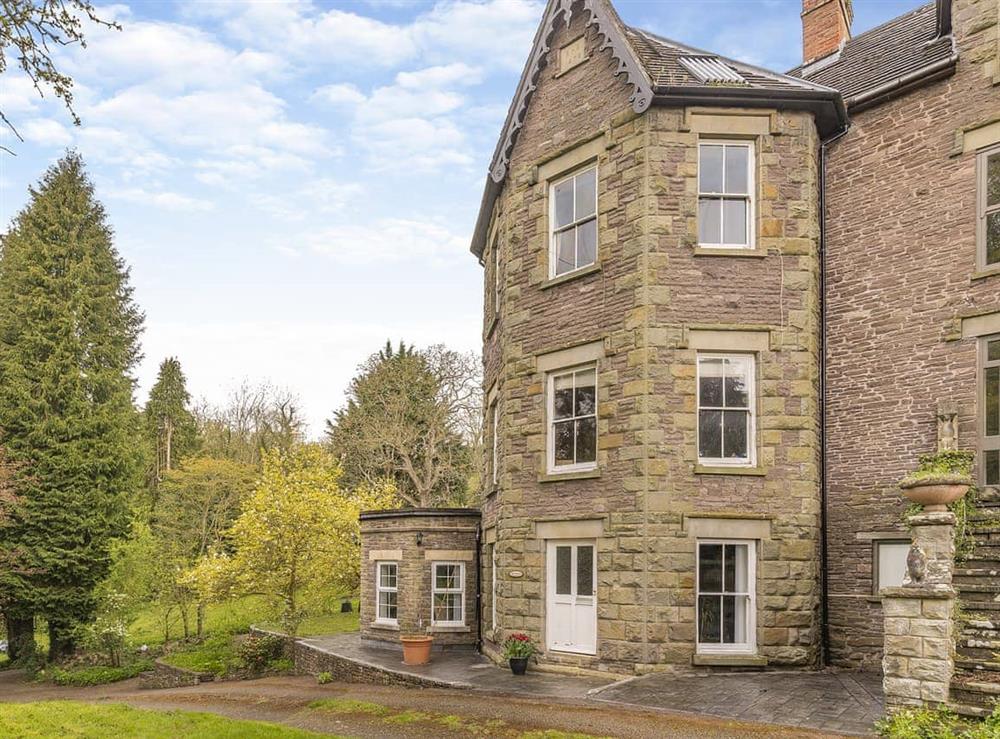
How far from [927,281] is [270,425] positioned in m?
43.0

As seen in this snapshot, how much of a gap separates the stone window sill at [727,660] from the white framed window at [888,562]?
2268mm

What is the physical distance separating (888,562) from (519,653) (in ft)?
20.8

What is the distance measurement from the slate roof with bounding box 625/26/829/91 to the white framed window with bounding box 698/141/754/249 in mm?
1090

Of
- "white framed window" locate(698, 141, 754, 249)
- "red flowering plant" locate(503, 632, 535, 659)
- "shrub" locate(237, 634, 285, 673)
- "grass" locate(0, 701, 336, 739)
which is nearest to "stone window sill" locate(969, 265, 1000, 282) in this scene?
"white framed window" locate(698, 141, 754, 249)

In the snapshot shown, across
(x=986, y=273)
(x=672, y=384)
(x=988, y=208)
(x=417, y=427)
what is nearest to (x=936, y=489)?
(x=986, y=273)

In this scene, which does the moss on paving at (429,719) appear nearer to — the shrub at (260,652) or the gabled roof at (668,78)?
the gabled roof at (668,78)

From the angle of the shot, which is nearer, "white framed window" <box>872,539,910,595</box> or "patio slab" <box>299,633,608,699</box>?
"patio slab" <box>299,633,608,699</box>

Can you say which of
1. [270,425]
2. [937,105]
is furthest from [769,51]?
[270,425]

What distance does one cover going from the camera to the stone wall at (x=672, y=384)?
550 inches

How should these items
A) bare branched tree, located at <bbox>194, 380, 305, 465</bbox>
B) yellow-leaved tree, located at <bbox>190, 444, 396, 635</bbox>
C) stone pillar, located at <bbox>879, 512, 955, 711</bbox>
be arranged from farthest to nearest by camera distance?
bare branched tree, located at <bbox>194, 380, 305, 465</bbox> < yellow-leaved tree, located at <bbox>190, 444, 396, 635</bbox> < stone pillar, located at <bbox>879, 512, 955, 711</bbox>

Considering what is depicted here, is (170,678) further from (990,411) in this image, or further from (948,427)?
(990,411)

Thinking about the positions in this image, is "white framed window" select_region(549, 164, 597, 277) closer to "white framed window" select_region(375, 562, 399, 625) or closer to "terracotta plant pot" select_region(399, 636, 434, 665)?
"terracotta plant pot" select_region(399, 636, 434, 665)

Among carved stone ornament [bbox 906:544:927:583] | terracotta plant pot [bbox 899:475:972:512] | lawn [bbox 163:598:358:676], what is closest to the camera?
carved stone ornament [bbox 906:544:927:583]

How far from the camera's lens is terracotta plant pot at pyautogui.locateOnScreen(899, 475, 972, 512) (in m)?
10.3
